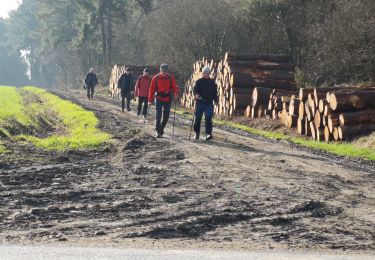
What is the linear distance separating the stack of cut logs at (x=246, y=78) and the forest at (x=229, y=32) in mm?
2065

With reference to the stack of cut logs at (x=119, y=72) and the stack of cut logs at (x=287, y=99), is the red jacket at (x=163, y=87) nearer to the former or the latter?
the stack of cut logs at (x=287, y=99)

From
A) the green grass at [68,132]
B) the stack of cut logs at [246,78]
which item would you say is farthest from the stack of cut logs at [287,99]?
the green grass at [68,132]

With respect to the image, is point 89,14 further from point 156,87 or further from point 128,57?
point 156,87

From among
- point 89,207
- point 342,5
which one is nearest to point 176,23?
point 342,5

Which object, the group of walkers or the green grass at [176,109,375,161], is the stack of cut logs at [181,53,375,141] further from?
the group of walkers

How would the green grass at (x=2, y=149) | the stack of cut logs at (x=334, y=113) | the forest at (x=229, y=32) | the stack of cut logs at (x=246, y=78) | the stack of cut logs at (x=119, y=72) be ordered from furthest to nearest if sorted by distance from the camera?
1. the stack of cut logs at (x=119, y=72)
2. the stack of cut logs at (x=246, y=78)
3. the forest at (x=229, y=32)
4. the stack of cut logs at (x=334, y=113)
5. the green grass at (x=2, y=149)

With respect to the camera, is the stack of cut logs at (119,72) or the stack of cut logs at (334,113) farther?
the stack of cut logs at (119,72)

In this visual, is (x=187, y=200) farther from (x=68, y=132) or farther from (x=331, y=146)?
(x=68, y=132)

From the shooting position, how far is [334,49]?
2438cm

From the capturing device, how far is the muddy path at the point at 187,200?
5.81 metres

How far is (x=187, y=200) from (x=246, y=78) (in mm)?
17807

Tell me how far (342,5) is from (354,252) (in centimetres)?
2114

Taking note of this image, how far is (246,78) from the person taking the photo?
971 inches

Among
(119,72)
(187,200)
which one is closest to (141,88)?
(187,200)
